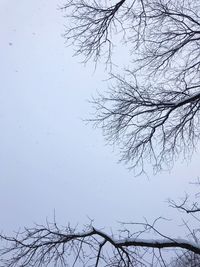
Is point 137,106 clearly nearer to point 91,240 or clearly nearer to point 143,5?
point 143,5

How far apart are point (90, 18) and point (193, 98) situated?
207cm

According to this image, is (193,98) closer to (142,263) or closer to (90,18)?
(90,18)

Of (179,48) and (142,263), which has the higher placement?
(179,48)

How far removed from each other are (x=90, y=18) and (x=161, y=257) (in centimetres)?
340

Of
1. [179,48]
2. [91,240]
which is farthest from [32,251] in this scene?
[179,48]

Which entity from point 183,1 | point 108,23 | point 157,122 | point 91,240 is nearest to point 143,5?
point 108,23

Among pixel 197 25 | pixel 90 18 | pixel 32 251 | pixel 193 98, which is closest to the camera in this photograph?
pixel 32 251

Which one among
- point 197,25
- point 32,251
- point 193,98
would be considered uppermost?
point 197,25

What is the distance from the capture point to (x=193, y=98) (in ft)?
24.5

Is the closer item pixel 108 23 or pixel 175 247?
pixel 175 247

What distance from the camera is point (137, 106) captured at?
8.05 m

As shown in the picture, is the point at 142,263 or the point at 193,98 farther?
the point at 193,98

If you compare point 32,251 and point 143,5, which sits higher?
point 143,5

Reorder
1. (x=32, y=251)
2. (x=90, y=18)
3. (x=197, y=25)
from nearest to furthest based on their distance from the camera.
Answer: (x=32, y=251)
(x=90, y=18)
(x=197, y=25)
